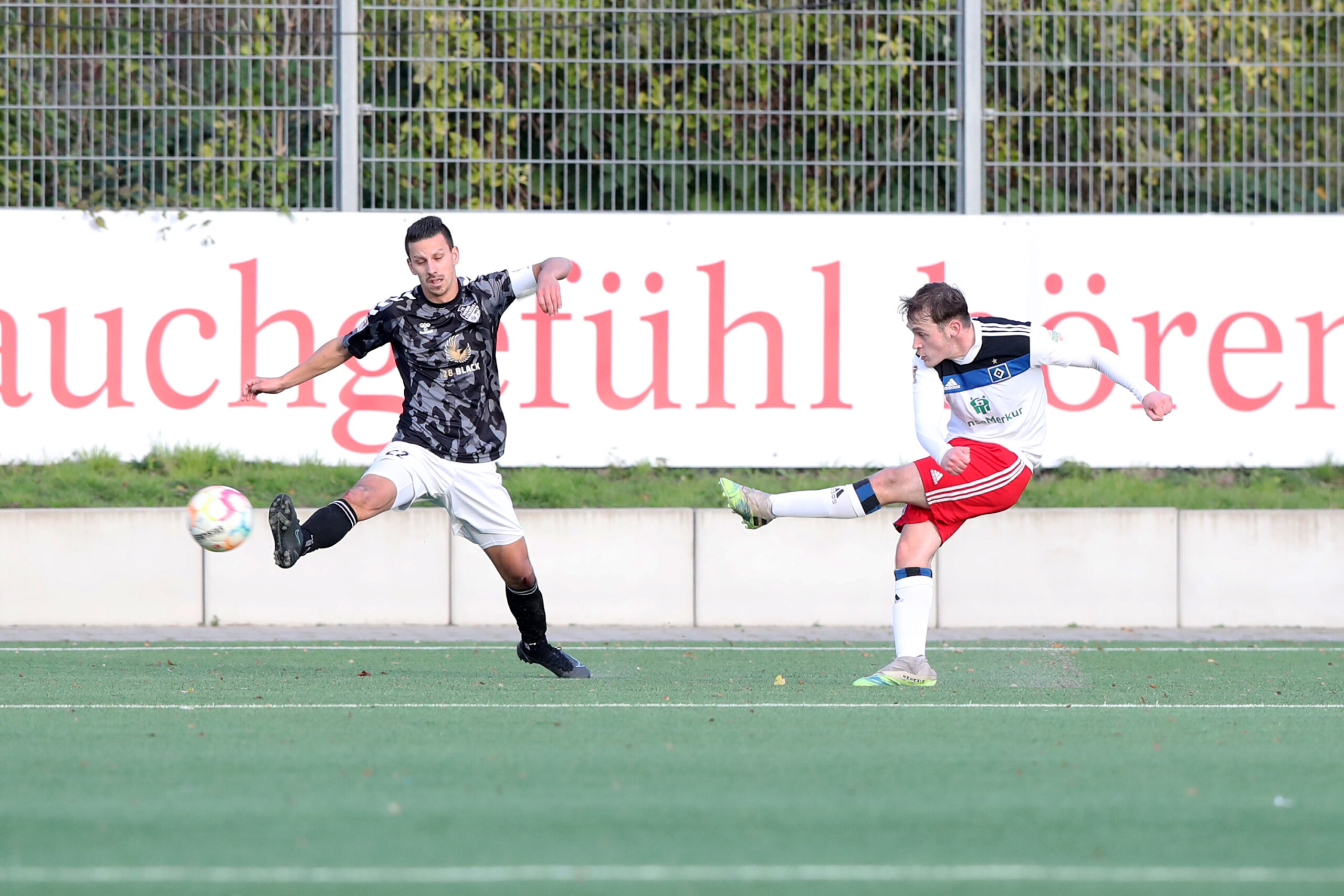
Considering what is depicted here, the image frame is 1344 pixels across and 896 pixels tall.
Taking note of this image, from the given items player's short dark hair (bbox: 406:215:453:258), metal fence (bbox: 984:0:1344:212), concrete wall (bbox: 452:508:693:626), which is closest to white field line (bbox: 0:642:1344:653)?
concrete wall (bbox: 452:508:693:626)

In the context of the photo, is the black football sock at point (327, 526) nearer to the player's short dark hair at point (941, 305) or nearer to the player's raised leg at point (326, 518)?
the player's raised leg at point (326, 518)

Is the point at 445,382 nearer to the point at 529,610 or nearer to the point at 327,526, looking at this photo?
the point at 327,526

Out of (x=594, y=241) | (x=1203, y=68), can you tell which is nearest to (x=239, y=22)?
(x=594, y=241)

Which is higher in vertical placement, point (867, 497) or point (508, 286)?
point (508, 286)

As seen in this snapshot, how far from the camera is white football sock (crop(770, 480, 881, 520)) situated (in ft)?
25.2

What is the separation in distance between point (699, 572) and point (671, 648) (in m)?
1.43

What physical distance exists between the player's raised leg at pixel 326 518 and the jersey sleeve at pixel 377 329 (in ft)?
1.89

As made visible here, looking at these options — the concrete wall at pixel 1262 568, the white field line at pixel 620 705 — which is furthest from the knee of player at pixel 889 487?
the concrete wall at pixel 1262 568

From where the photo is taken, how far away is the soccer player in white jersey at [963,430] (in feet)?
24.4

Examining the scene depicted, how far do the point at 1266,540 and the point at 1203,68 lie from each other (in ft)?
12.0

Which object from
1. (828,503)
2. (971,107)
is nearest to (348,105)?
(971,107)

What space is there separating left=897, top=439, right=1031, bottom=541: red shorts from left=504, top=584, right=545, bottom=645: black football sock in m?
1.62

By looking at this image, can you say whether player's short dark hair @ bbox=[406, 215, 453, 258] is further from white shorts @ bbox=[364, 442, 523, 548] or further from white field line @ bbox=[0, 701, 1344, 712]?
white field line @ bbox=[0, 701, 1344, 712]

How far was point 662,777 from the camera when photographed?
5.05 meters
